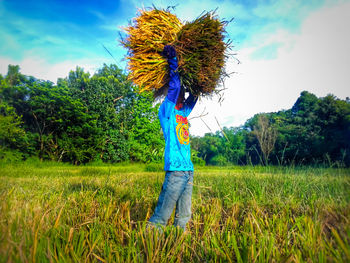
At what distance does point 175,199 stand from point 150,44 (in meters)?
1.84

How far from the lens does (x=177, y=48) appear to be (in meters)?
2.39

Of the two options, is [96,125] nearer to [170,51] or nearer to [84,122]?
[84,122]

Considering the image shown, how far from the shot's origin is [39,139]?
17438 millimetres

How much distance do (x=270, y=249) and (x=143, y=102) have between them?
20.5 metres

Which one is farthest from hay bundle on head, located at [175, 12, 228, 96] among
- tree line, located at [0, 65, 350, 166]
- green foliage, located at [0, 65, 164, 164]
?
green foliage, located at [0, 65, 164, 164]

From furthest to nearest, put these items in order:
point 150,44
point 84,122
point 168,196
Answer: point 84,122, point 150,44, point 168,196

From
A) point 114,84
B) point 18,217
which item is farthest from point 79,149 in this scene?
point 18,217

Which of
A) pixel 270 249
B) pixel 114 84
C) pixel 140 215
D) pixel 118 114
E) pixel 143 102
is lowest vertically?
pixel 140 215

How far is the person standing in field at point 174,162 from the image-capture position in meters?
2.12

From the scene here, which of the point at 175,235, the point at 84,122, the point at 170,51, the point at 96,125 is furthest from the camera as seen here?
the point at 96,125

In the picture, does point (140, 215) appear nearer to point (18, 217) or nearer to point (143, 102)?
point (18, 217)

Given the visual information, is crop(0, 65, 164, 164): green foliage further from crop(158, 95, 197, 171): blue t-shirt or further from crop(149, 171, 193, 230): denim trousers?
crop(149, 171, 193, 230): denim trousers

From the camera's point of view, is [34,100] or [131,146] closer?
[34,100]

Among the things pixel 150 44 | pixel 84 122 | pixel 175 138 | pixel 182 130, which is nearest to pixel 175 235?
pixel 175 138
